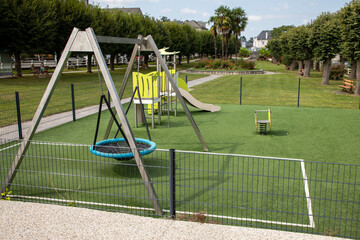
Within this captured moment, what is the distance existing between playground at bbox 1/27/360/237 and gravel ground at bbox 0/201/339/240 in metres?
0.42

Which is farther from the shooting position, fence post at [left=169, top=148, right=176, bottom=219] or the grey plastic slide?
the grey plastic slide

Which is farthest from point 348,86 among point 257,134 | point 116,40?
point 116,40

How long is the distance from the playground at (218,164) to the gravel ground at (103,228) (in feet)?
1.36

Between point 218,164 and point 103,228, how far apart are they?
92.9 inches

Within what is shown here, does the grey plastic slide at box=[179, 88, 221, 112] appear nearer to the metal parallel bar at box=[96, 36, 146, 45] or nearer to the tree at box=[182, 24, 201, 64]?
the metal parallel bar at box=[96, 36, 146, 45]

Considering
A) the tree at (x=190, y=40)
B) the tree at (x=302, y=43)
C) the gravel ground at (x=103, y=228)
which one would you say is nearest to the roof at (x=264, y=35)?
the tree at (x=190, y=40)

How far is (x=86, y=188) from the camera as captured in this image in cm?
686

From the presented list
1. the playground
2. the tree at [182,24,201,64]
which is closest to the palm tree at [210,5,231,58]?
the tree at [182,24,201,64]

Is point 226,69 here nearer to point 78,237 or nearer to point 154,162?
point 154,162

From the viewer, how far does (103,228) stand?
4.99m

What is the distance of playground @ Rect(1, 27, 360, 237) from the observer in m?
5.82

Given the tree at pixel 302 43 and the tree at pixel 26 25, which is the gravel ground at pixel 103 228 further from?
the tree at pixel 302 43

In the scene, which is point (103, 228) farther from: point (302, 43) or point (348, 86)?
point (302, 43)

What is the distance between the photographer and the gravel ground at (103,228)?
4.79 meters
